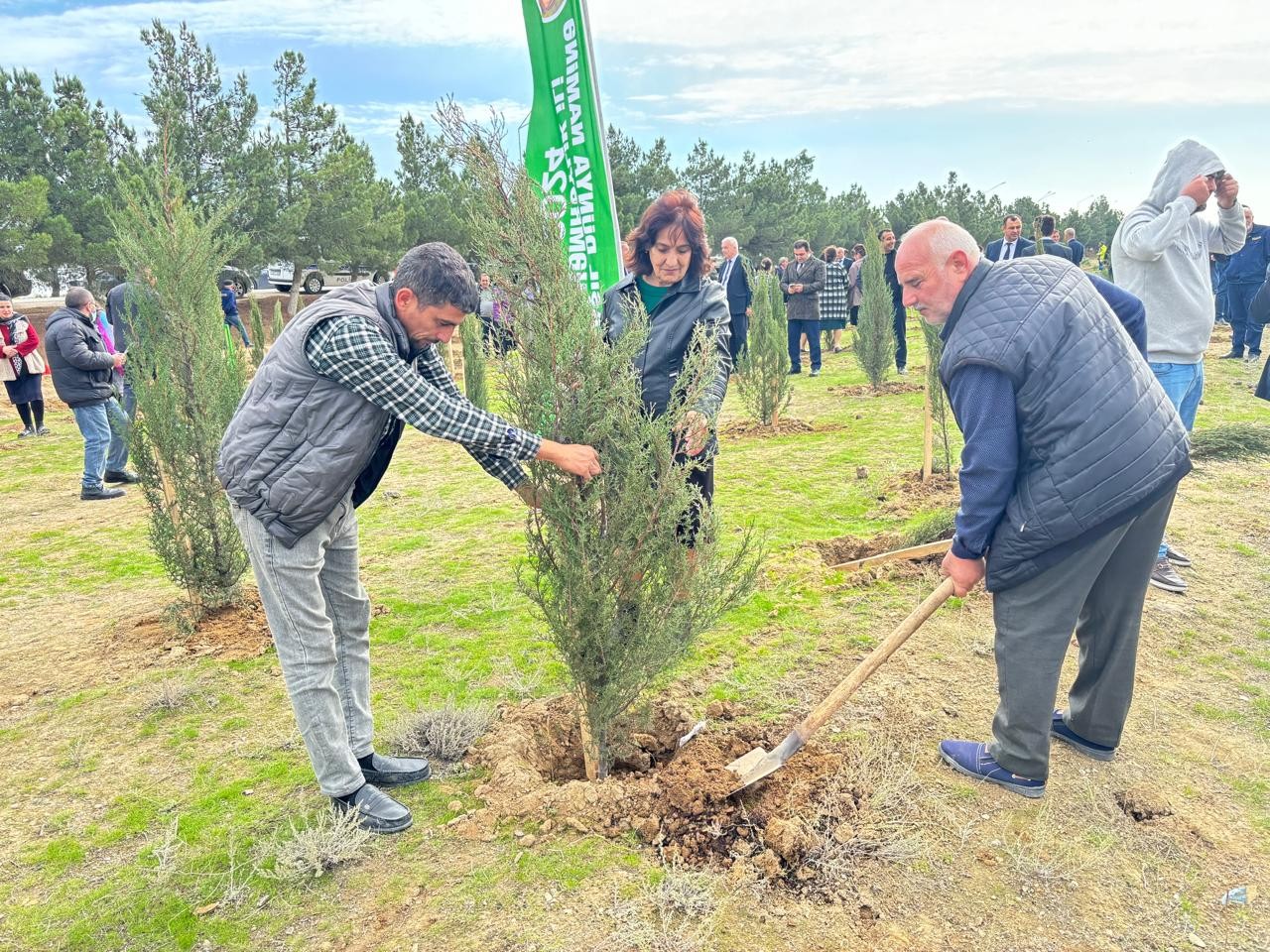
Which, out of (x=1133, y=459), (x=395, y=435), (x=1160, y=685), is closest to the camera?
(x=1133, y=459)

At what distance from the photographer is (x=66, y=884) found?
279cm

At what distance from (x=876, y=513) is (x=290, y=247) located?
21.2m

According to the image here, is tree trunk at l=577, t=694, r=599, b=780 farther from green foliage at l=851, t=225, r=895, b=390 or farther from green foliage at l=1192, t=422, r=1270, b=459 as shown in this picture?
green foliage at l=851, t=225, r=895, b=390

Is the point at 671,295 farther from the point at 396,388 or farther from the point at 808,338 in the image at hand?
the point at 808,338

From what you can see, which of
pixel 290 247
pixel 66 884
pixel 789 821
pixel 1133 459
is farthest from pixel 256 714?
pixel 290 247

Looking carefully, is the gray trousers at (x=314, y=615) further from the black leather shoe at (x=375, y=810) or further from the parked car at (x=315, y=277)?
the parked car at (x=315, y=277)

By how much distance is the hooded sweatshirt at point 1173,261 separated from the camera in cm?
444

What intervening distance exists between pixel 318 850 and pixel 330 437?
1405 mm

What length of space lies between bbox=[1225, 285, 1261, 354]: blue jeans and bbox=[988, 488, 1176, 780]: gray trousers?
11989 mm

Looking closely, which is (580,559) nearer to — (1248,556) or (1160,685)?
(1160,685)

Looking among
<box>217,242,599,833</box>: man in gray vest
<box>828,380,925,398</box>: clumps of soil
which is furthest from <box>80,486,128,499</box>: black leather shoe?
<box>828,380,925,398</box>: clumps of soil

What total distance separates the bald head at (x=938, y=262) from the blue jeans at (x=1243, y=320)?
1241cm

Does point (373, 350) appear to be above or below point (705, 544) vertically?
above

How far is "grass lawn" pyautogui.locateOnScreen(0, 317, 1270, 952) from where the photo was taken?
8.21 feet
